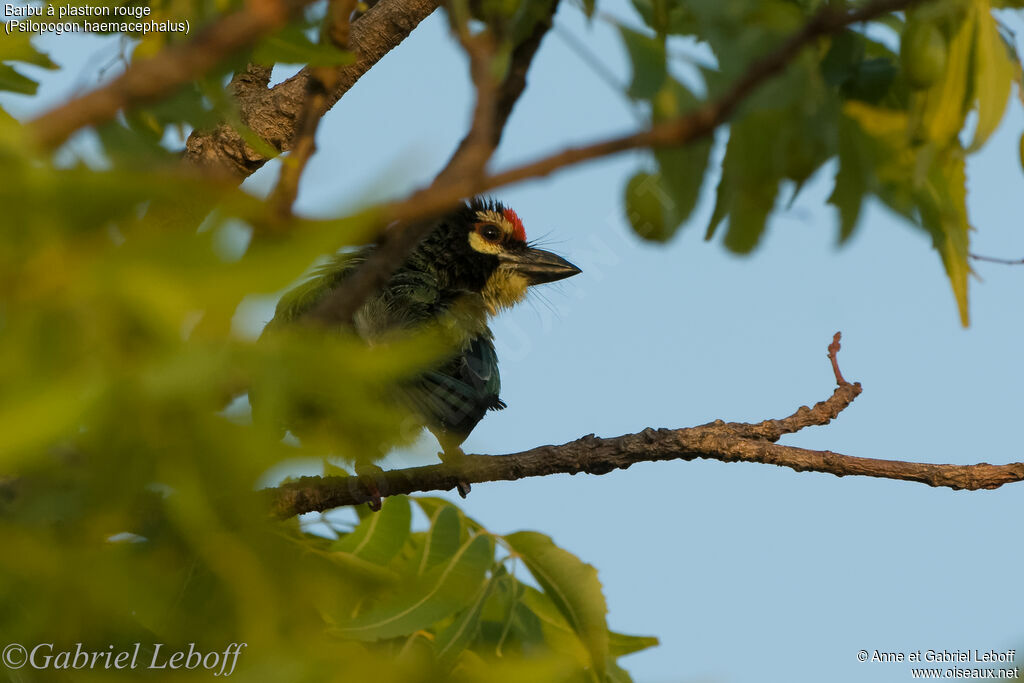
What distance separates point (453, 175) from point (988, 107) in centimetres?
81

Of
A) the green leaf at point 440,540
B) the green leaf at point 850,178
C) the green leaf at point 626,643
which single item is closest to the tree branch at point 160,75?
the green leaf at point 850,178

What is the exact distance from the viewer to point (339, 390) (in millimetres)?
829

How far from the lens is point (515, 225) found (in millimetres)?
4707

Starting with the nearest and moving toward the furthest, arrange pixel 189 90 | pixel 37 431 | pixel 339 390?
pixel 37 431
pixel 339 390
pixel 189 90

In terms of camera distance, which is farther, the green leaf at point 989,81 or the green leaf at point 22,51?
the green leaf at point 22,51

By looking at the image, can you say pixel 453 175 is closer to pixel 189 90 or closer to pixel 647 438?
pixel 189 90

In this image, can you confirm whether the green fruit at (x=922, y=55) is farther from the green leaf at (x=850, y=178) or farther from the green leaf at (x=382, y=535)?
the green leaf at (x=382, y=535)

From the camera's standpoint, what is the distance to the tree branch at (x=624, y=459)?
8.25ft

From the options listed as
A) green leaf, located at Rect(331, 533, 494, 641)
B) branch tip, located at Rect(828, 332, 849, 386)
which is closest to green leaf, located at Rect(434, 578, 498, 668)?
green leaf, located at Rect(331, 533, 494, 641)

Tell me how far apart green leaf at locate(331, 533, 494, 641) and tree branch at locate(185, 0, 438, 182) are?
124 cm

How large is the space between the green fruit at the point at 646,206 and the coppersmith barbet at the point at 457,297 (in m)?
1.01

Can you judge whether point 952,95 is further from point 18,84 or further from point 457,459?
point 457,459

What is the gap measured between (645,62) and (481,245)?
299cm

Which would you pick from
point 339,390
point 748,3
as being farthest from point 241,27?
point 748,3
